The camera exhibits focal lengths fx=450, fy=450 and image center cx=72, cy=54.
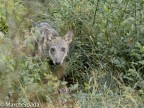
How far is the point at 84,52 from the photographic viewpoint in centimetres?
733

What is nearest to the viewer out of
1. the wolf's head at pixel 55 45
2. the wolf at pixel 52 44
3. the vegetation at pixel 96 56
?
the vegetation at pixel 96 56

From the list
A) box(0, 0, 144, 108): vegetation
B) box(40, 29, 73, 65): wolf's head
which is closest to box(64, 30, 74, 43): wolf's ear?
box(40, 29, 73, 65): wolf's head

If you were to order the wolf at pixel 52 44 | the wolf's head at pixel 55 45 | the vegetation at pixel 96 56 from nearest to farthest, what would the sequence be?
the vegetation at pixel 96 56 < the wolf at pixel 52 44 < the wolf's head at pixel 55 45

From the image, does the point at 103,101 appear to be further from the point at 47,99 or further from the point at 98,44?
the point at 98,44

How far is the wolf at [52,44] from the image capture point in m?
7.43

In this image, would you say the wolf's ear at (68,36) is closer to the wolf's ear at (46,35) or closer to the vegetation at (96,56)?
the vegetation at (96,56)

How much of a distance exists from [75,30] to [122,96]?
2.21 meters

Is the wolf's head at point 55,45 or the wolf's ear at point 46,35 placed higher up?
the wolf's ear at point 46,35

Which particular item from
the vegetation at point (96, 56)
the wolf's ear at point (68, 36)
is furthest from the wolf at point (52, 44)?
the vegetation at point (96, 56)

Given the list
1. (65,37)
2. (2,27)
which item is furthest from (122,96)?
(2,27)

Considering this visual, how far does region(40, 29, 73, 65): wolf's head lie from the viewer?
755 cm

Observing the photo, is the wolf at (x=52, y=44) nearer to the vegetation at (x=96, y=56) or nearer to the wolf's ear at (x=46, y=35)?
the wolf's ear at (x=46, y=35)

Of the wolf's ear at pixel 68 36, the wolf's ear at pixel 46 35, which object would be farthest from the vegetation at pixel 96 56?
the wolf's ear at pixel 46 35

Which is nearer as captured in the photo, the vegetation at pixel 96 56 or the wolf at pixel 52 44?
the vegetation at pixel 96 56
